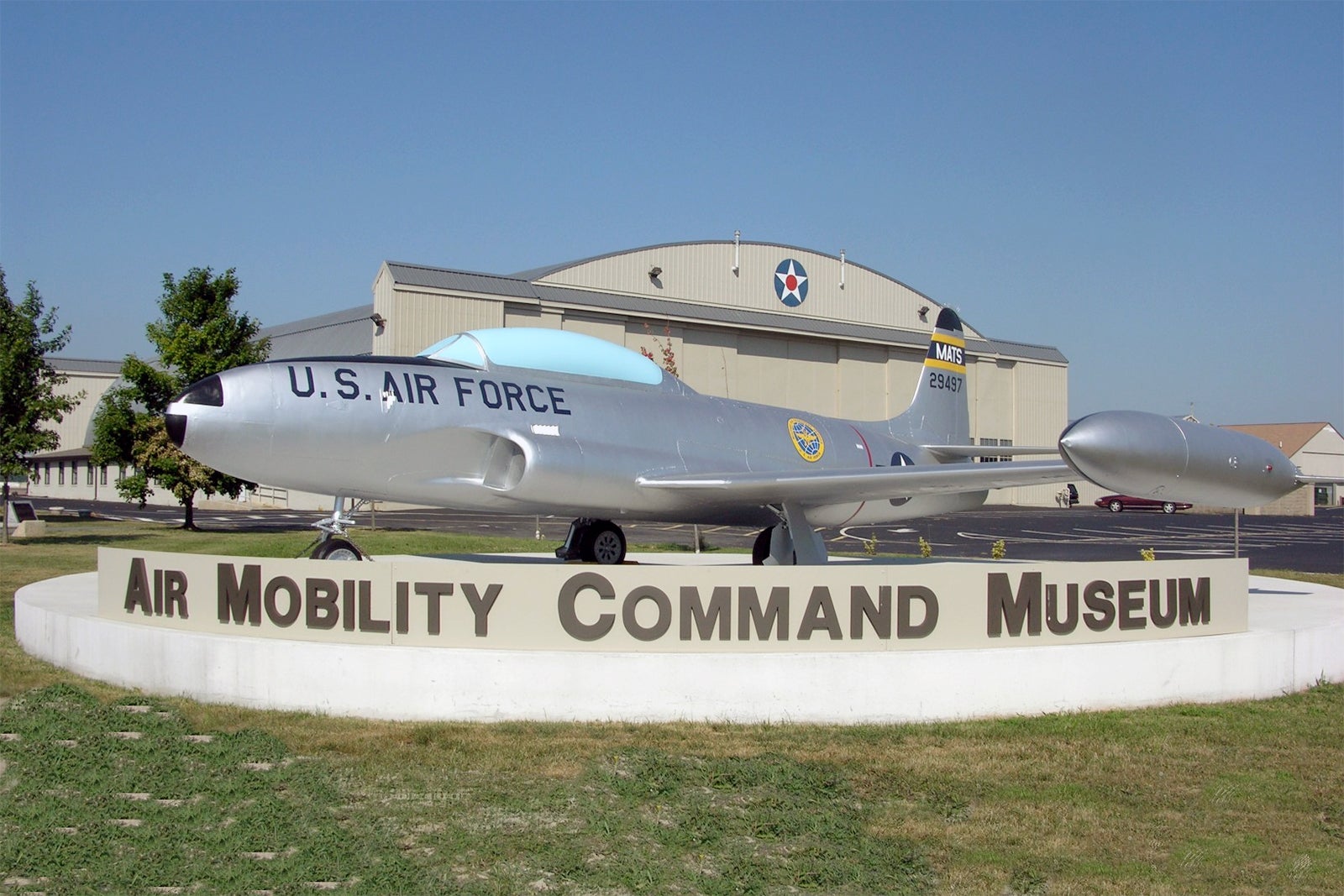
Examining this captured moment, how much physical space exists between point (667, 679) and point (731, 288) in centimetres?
4250

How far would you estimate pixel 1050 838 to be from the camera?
6.30 m

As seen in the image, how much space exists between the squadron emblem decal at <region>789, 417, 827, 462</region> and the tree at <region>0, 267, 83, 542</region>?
20743mm

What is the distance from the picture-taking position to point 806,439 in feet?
54.9

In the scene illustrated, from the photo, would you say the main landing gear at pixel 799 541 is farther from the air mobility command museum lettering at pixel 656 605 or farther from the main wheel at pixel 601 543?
the air mobility command museum lettering at pixel 656 605

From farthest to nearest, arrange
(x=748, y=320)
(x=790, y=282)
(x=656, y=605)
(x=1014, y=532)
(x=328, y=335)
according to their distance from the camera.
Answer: (x=328, y=335) < (x=790, y=282) < (x=748, y=320) < (x=1014, y=532) < (x=656, y=605)

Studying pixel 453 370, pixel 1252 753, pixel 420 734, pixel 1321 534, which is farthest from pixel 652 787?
pixel 1321 534

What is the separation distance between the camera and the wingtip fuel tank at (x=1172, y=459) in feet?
30.8

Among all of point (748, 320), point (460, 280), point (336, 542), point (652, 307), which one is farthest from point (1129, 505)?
point (336, 542)

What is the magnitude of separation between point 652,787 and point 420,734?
2.16 meters

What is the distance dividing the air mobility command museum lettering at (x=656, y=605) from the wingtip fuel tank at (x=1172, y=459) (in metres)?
→ 0.95

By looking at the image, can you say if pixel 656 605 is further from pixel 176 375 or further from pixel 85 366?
pixel 85 366

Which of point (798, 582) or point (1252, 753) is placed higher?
point (798, 582)

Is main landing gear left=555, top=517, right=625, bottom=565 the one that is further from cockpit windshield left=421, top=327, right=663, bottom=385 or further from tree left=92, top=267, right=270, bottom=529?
tree left=92, top=267, right=270, bottom=529

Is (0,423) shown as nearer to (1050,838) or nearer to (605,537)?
(605,537)
